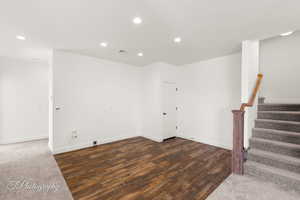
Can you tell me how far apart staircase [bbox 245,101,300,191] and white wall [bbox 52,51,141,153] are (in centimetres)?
368

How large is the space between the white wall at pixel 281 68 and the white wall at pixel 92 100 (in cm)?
429

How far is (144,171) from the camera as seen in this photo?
2561 mm

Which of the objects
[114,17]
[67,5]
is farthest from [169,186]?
[67,5]

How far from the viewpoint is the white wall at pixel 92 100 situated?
3.50 meters

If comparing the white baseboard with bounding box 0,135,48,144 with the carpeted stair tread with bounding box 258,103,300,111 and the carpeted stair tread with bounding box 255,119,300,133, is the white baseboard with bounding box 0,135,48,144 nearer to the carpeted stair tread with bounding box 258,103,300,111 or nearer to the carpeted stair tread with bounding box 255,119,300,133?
the carpeted stair tread with bounding box 255,119,300,133

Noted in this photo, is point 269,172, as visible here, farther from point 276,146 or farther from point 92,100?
point 92,100

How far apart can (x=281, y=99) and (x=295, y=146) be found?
217 cm

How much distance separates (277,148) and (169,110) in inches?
116

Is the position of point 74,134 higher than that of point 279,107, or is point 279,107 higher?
point 279,107

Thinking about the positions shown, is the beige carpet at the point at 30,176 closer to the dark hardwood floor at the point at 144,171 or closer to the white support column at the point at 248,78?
the dark hardwood floor at the point at 144,171

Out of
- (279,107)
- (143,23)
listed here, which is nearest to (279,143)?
(279,107)

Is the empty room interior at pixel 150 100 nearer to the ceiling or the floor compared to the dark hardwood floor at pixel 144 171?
nearer to the ceiling

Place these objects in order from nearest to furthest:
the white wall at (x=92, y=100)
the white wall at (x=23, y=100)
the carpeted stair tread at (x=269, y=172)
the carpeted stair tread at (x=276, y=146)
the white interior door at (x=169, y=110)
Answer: the carpeted stair tread at (x=269, y=172)
the carpeted stair tread at (x=276, y=146)
the white wall at (x=92, y=100)
the white wall at (x=23, y=100)
the white interior door at (x=169, y=110)

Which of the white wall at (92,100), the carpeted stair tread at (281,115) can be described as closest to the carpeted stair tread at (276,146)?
the carpeted stair tread at (281,115)
